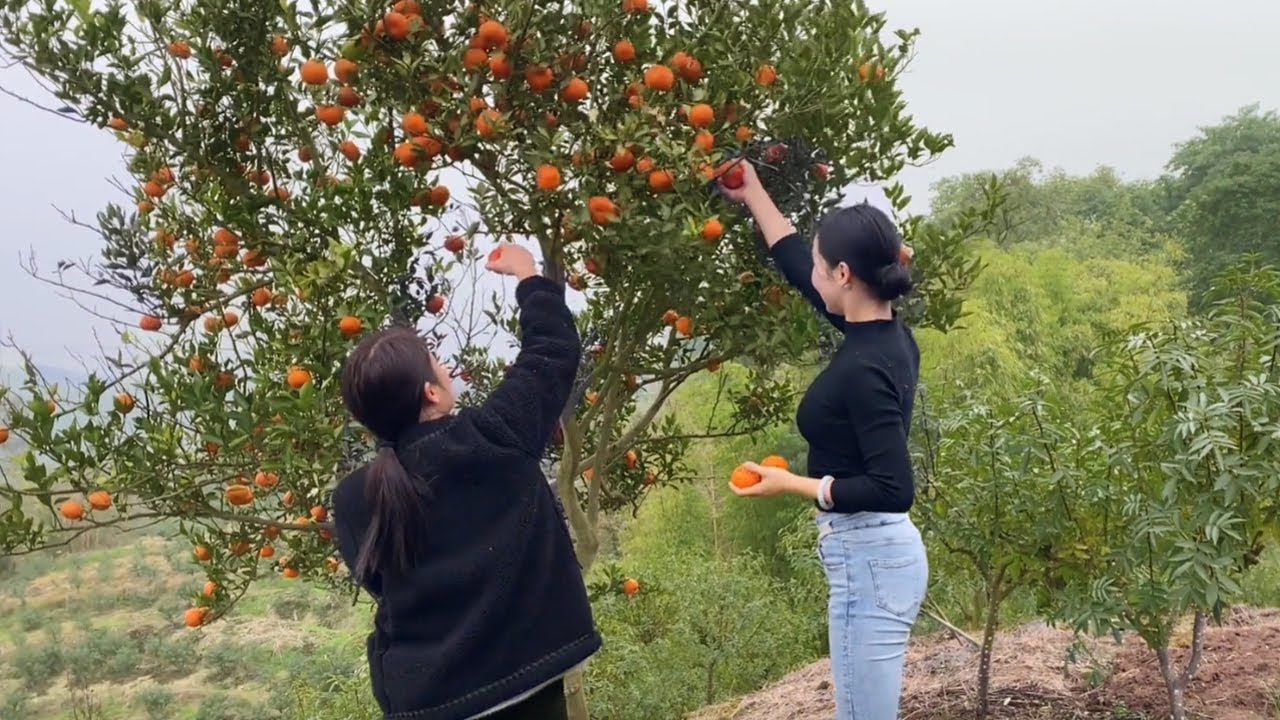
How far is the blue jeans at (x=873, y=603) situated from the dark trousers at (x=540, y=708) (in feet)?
1.91

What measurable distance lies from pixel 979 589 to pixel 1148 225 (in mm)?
21346

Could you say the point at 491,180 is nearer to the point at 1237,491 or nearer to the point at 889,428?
the point at 889,428

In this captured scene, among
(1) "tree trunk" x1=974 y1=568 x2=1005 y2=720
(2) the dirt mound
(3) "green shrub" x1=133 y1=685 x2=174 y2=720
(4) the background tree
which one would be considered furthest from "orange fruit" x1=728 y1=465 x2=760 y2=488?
(4) the background tree

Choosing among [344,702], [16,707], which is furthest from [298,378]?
[16,707]

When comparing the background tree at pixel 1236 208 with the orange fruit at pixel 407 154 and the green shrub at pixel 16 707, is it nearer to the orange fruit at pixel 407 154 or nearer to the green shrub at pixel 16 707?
the orange fruit at pixel 407 154

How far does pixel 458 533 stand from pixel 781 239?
106cm

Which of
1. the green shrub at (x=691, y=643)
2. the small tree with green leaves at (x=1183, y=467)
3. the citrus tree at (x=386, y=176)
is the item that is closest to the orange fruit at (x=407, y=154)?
the citrus tree at (x=386, y=176)

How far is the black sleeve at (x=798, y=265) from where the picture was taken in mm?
2158

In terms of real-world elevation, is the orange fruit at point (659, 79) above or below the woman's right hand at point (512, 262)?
above

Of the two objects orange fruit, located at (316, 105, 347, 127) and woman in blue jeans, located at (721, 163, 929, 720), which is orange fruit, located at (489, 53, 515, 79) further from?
woman in blue jeans, located at (721, 163, 929, 720)

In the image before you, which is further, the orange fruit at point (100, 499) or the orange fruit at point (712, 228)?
the orange fruit at point (100, 499)

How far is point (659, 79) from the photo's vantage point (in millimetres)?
2104

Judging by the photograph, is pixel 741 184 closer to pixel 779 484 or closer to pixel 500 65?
pixel 500 65

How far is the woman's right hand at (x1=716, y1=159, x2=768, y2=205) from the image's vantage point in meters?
2.24
